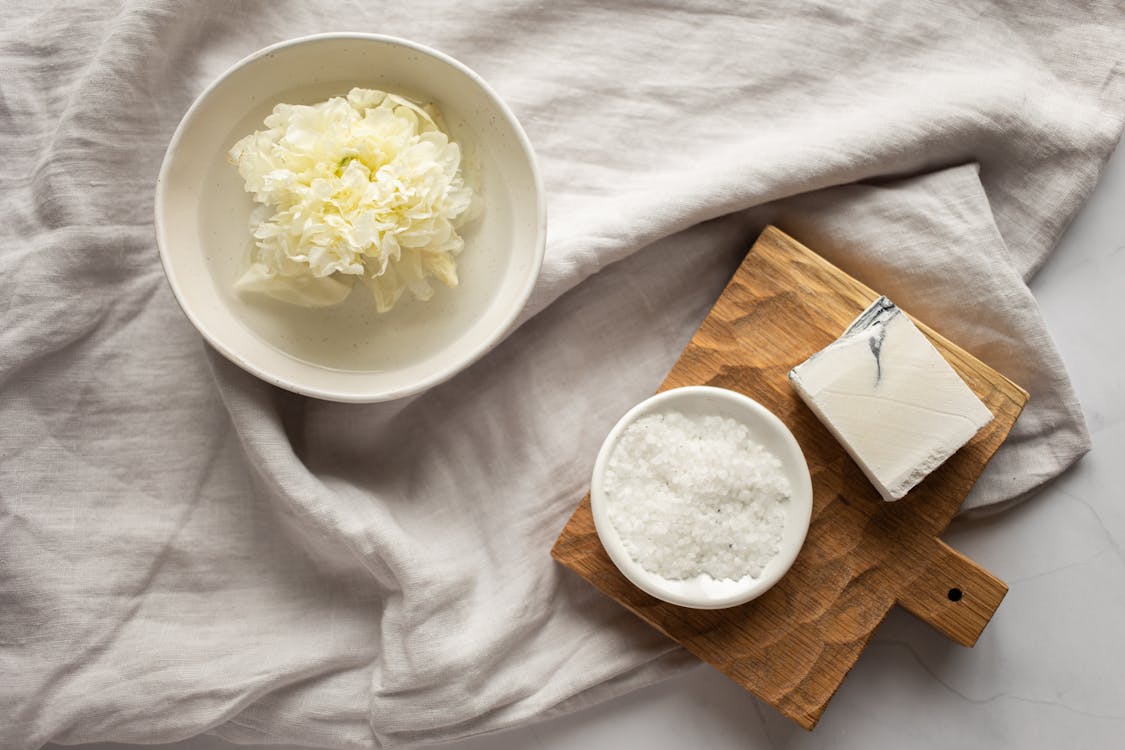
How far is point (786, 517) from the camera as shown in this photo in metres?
1.00

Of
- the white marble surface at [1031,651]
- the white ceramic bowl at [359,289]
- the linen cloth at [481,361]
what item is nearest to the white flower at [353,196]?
the white ceramic bowl at [359,289]

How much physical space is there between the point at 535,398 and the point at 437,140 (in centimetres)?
34

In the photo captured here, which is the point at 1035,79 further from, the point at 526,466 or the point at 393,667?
the point at 393,667

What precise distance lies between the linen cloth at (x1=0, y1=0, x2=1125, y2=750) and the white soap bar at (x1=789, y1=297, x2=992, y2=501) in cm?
13

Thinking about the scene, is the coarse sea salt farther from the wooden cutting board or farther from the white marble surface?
the white marble surface

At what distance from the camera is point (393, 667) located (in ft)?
3.37

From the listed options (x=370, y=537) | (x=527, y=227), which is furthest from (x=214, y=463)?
(x=527, y=227)

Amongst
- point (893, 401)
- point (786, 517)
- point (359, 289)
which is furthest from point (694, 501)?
point (359, 289)

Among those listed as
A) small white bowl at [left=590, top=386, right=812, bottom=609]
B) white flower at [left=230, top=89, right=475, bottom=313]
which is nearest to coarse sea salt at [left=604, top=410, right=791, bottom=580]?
small white bowl at [left=590, top=386, right=812, bottom=609]

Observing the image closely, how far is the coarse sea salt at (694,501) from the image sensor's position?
99 cm

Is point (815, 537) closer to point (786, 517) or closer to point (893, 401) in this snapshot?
point (786, 517)

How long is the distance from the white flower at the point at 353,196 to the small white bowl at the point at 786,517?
270 mm

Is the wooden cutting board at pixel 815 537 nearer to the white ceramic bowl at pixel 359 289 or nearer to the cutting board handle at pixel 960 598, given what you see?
the cutting board handle at pixel 960 598

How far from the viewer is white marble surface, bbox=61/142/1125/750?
3.70 feet
